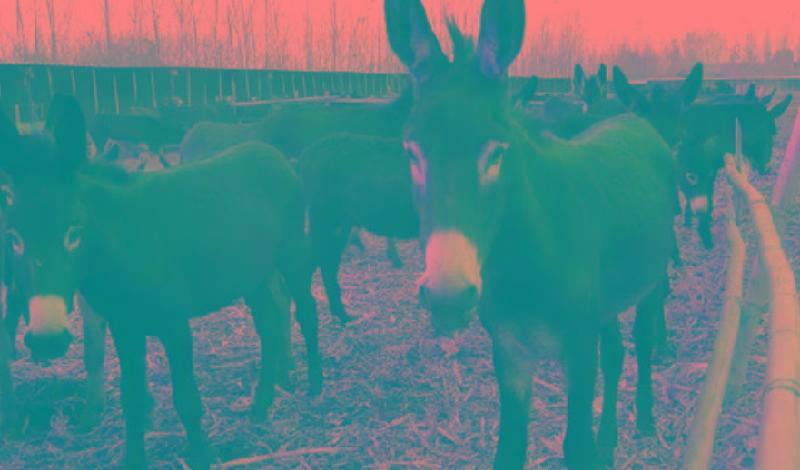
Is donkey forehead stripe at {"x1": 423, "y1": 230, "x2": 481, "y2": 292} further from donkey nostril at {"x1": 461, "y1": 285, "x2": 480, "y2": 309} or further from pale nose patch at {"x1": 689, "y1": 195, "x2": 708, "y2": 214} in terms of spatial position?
pale nose patch at {"x1": 689, "y1": 195, "x2": 708, "y2": 214}

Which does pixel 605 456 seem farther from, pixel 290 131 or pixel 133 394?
pixel 290 131

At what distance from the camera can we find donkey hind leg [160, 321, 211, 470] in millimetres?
3480

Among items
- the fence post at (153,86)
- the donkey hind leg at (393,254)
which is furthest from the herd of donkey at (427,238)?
the fence post at (153,86)

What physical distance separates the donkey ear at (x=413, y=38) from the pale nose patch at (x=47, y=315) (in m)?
1.93

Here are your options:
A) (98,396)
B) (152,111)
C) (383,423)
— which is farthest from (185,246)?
(152,111)

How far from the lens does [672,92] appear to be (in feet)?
19.6

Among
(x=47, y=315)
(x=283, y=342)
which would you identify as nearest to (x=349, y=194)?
(x=283, y=342)

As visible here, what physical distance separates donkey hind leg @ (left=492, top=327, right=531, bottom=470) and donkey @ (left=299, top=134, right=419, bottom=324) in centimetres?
327

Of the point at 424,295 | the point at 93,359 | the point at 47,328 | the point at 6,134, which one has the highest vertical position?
the point at 6,134

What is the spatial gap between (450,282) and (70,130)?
2.32 m

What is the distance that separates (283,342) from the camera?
4.96m

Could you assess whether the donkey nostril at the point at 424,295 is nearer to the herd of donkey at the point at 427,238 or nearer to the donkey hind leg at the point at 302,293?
the herd of donkey at the point at 427,238

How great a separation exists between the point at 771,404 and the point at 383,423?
3.17 meters

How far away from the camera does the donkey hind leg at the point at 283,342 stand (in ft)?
15.9
